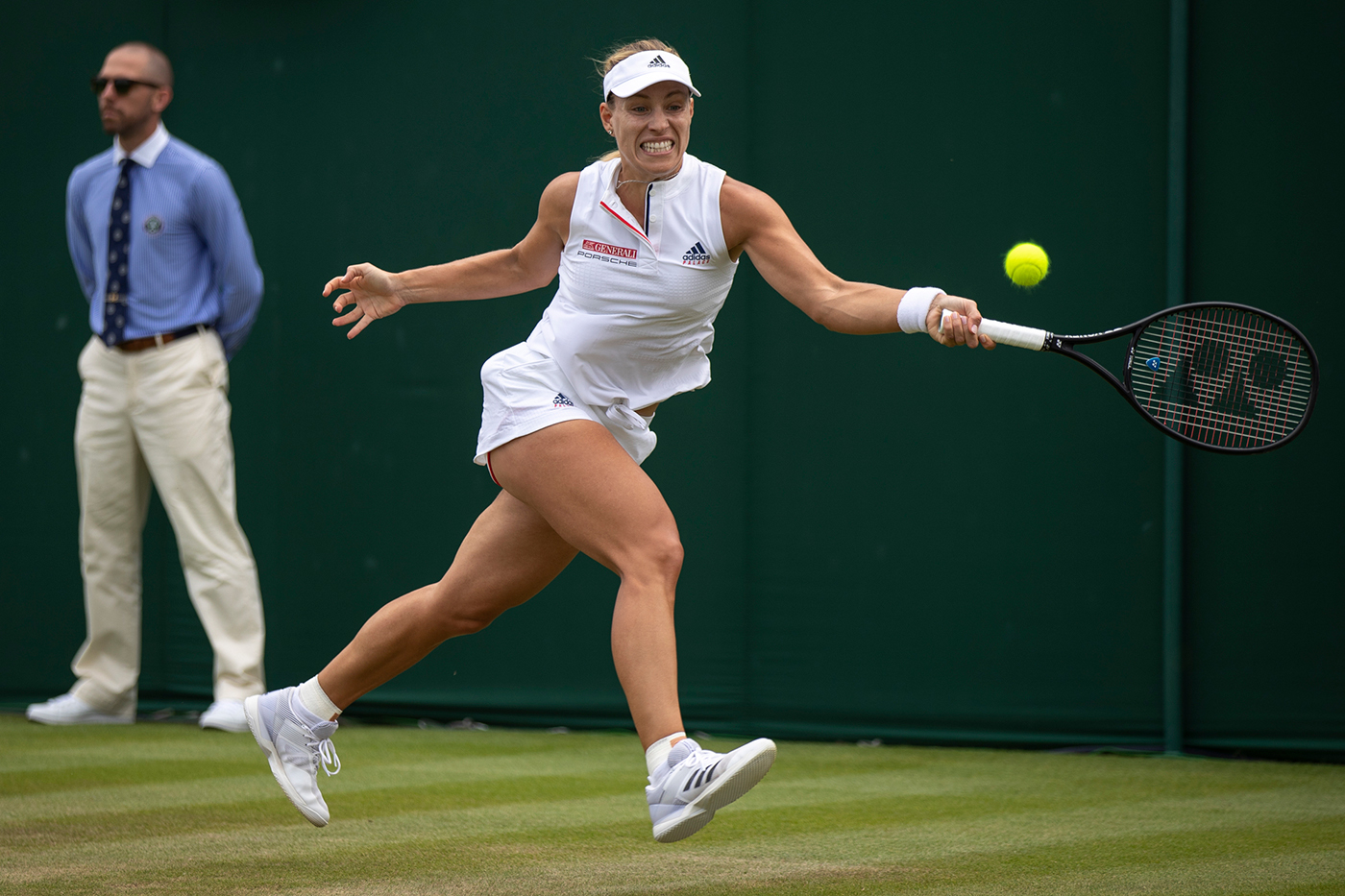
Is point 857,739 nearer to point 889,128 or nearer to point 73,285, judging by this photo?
point 889,128

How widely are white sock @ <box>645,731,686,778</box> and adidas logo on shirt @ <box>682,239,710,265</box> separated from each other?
39.2 inches

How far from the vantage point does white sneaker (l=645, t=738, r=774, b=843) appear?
297 centimetres

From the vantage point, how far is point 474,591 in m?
3.58

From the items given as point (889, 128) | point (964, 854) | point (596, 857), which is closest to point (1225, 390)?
point (964, 854)

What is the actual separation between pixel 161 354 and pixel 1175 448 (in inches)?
148

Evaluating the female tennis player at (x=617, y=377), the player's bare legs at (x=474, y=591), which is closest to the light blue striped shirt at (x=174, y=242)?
the female tennis player at (x=617, y=377)

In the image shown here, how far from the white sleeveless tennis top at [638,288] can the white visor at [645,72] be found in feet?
0.67

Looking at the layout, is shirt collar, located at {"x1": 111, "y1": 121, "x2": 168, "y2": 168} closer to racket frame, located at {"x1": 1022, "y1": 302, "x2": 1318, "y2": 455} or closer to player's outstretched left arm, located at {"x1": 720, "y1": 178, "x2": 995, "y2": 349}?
player's outstretched left arm, located at {"x1": 720, "y1": 178, "x2": 995, "y2": 349}

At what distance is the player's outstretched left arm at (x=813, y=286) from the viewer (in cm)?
317

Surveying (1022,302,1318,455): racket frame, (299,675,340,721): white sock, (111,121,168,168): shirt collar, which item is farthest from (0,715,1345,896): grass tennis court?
(111,121,168,168): shirt collar

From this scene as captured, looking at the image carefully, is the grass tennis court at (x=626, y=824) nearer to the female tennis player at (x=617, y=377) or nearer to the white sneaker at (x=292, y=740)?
the white sneaker at (x=292, y=740)

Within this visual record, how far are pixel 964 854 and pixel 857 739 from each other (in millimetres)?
2329

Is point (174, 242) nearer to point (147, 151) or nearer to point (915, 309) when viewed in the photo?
point (147, 151)

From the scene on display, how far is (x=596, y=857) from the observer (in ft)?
12.4
